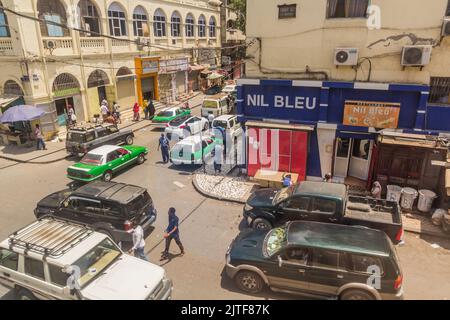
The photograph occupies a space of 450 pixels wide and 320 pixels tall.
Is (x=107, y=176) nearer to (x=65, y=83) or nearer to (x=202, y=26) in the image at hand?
(x=65, y=83)

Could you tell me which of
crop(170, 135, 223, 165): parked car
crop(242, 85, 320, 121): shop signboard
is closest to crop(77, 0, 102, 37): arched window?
crop(170, 135, 223, 165): parked car

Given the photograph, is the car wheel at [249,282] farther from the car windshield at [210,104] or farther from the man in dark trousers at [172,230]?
the car windshield at [210,104]

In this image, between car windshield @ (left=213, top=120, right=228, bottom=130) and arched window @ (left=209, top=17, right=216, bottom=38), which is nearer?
car windshield @ (left=213, top=120, right=228, bottom=130)

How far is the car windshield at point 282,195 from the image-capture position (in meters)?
11.0

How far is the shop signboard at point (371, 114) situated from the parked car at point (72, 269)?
9750mm

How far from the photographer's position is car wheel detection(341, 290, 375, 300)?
24.9ft

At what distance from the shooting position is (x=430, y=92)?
41.5 ft

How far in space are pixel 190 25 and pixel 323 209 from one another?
31.9 metres

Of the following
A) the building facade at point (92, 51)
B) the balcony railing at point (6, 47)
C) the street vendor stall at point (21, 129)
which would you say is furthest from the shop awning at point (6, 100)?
the balcony railing at point (6, 47)

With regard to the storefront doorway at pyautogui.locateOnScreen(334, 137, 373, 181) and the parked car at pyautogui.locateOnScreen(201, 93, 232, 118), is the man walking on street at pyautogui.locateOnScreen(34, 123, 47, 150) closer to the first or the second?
the parked car at pyautogui.locateOnScreen(201, 93, 232, 118)

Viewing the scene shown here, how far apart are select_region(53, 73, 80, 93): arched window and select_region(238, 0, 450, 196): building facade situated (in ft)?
46.4

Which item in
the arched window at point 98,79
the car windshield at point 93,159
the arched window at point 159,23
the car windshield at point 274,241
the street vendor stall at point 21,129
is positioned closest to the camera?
the car windshield at point 274,241

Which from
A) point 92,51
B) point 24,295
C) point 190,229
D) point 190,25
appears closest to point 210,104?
point 92,51
